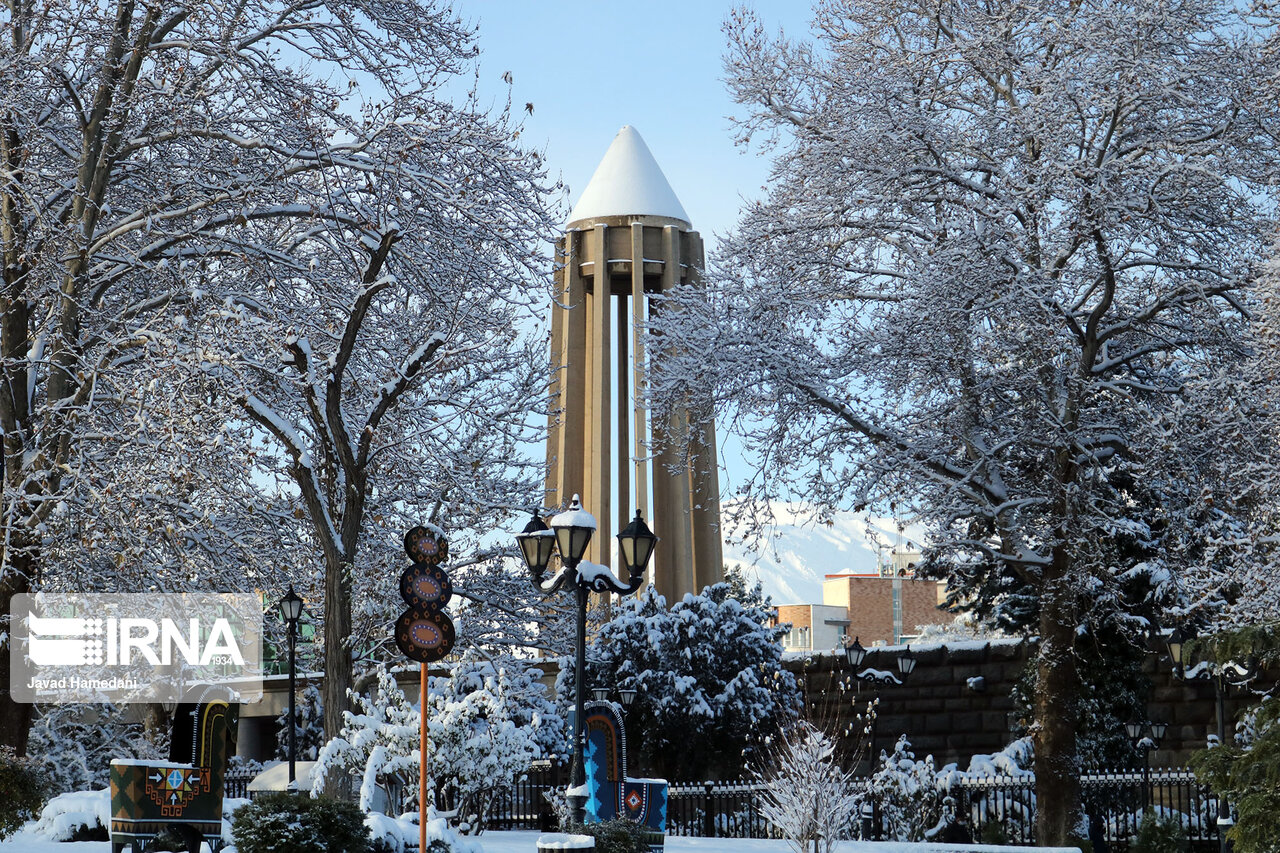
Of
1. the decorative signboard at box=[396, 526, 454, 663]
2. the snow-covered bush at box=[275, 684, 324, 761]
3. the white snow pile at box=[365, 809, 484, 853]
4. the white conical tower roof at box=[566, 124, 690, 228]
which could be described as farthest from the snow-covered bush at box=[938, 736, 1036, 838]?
the white conical tower roof at box=[566, 124, 690, 228]

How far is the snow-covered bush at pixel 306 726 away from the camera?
31.4 m

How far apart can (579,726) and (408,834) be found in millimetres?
1799

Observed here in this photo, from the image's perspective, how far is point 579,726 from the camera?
12.5 meters

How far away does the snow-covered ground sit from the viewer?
43.4 ft

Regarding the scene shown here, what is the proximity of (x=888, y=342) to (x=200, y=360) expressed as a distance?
9133 millimetres

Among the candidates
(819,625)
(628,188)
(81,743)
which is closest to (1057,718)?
(81,743)

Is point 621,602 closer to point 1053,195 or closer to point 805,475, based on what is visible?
point 805,475

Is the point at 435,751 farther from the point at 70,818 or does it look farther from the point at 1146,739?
the point at 1146,739

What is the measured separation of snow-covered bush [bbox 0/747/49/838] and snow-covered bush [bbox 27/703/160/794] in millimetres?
9370

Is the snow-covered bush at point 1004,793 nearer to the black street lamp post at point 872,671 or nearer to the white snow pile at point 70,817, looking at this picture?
the black street lamp post at point 872,671

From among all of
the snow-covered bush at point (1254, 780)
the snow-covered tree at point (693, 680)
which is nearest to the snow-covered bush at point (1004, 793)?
the snow-covered tree at point (693, 680)

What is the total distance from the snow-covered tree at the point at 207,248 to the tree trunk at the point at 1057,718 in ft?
26.8

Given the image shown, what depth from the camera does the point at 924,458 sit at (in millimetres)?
17344

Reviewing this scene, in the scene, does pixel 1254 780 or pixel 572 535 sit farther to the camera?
pixel 572 535
